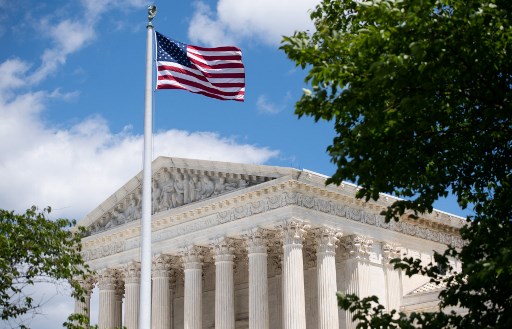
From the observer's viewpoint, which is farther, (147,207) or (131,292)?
(131,292)

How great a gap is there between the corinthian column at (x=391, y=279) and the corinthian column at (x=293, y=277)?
19.5 ft

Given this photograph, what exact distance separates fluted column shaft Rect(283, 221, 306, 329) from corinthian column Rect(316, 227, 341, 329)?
42.5 inches

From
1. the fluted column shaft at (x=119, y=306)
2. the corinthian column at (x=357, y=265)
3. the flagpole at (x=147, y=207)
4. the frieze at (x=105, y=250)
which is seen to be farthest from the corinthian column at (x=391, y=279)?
the flagpole at (x=147, y=207)

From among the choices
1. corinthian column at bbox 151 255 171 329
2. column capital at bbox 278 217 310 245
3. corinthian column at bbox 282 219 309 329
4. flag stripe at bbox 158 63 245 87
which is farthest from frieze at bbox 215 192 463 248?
flag stripe at bbox 158 63 245 87

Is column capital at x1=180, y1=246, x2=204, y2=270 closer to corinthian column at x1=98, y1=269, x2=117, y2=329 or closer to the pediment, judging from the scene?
the pediment

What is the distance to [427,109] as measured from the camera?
20359 mm

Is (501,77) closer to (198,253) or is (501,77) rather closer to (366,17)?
(366,17)

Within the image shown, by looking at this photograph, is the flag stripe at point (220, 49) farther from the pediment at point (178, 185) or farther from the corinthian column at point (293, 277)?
the corinthian column at point (293, 277)

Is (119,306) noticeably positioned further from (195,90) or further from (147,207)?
(147,207)

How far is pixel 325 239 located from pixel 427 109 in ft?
84.1

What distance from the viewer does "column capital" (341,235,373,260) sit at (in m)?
47.0

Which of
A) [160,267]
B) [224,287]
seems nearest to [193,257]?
[160,267]

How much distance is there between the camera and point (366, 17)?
21.0 metres

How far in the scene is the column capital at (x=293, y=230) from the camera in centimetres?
4422
